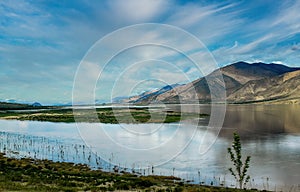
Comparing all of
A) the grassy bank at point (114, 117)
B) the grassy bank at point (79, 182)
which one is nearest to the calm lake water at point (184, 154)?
the grassy bank at point (79, 182)

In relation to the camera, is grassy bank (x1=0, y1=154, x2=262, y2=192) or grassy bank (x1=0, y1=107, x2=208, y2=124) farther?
grassy bank (x1=0, y1=107, x2=208, y2=124)

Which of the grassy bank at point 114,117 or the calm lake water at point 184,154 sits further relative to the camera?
the grassy bank at point 114,117

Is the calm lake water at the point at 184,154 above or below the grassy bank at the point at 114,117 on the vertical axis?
below

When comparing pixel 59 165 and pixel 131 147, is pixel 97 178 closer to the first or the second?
pixel 59 165

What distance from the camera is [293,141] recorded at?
5256 cm

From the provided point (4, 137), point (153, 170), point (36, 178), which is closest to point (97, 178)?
point (36, 178)

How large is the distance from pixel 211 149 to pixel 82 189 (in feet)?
91.4

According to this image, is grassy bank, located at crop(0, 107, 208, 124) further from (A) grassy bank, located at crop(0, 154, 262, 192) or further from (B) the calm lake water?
(A) grassy bank, located at crop(0, 154, 262, 192)

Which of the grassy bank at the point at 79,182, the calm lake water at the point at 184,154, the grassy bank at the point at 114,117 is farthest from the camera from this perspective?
the grassy bank at the point at 114,117

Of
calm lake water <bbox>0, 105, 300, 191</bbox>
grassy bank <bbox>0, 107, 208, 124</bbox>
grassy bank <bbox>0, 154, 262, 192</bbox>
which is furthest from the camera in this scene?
grassy bank <bbox>0, 107, 208, 124</bbox>

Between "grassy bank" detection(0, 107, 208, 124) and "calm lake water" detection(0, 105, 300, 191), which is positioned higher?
"grassy bank" detection(0, 107, 208, 124)

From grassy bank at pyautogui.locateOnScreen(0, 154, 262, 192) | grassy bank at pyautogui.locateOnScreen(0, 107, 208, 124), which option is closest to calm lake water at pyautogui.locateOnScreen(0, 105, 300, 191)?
grassy bank at pyautogui.locateOnScreen(0, 154, 262, 192)

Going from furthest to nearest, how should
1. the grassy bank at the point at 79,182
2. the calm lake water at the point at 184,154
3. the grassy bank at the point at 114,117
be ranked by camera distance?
the grassy bank at the point at 114,117 < the calm lake water at the point at 184,154 < the grassy bank at the point at 79,182

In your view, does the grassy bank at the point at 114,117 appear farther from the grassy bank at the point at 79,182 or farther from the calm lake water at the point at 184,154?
the grassy bank at the point at 79,182
